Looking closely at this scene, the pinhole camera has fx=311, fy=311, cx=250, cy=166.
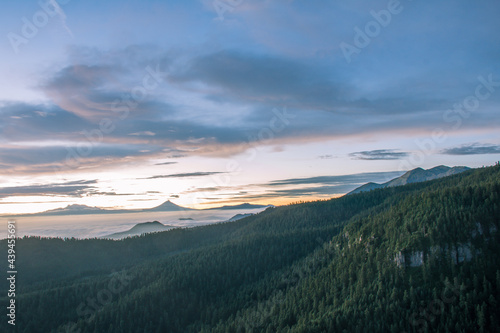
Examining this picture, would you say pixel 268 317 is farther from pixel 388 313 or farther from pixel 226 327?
pixel 388 313

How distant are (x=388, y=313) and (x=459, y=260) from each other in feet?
170

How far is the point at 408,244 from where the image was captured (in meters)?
177

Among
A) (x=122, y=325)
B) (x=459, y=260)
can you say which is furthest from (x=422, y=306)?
(x=122, y=325)

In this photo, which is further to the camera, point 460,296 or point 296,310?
point 296,310

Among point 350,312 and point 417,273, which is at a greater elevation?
point 417,273

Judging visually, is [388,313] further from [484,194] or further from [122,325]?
[122,325]

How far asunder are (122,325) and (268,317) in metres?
91.9

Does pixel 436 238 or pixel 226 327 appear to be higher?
pixel 436 238

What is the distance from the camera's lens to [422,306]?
139 meters

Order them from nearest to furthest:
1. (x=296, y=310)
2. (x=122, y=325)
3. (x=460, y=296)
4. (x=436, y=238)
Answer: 1. (x=460, y=296)
2. (x=436, y=238)
3. (x=296, y=310)
4. (x=122, y=325)

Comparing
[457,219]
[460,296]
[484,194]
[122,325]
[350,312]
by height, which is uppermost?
[484,194]

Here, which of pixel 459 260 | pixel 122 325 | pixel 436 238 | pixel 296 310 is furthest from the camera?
pixel 122 325

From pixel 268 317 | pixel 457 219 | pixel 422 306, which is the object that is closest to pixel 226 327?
pixel 268 317

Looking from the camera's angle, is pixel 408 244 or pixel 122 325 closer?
pixel 408 244
